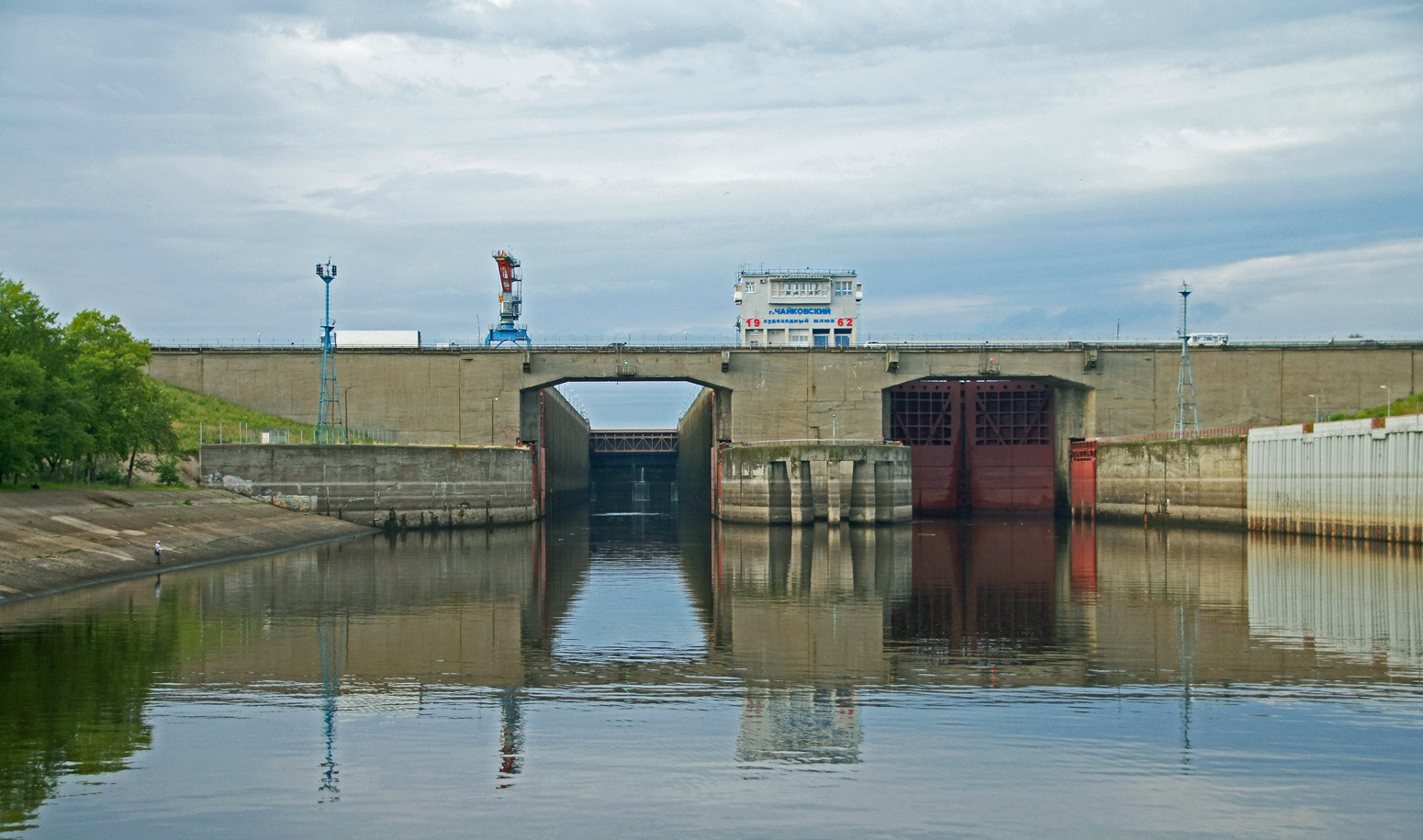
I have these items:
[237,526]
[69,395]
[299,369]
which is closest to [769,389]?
[299,369]

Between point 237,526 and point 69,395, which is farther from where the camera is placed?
point 237,526

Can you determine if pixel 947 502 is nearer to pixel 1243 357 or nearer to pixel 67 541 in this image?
pixel 1243 357

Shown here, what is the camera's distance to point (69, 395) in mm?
42375

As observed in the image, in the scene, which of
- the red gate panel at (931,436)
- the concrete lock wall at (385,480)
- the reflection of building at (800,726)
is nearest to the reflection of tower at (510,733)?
the reflection of building at (800,726)

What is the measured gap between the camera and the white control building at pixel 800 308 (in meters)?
90.2

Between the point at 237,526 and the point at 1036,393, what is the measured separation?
171 ft

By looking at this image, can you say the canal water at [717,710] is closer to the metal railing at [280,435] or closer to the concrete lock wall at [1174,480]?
the concrete lock wall at [1174,480]

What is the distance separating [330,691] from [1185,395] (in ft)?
215

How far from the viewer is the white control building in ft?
296

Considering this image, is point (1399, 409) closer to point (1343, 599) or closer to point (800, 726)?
point (1343, 599)

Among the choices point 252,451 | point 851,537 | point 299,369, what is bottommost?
point 851,537

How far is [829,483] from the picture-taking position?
63.9m

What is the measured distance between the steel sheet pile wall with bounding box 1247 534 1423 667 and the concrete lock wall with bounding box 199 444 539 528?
132 feet

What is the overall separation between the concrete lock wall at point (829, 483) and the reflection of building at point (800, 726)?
4540cm
